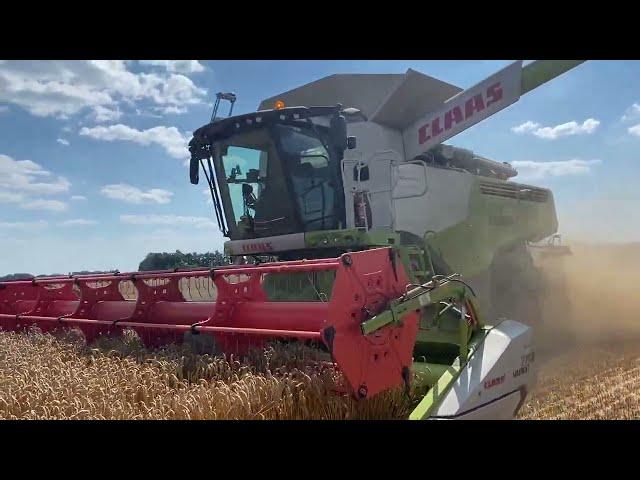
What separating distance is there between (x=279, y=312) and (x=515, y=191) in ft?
13.2

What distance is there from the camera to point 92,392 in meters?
2.70

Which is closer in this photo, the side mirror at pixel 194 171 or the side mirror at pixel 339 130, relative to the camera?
the side mirror at pixel 339 130

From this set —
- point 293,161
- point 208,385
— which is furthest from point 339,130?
point 208,385

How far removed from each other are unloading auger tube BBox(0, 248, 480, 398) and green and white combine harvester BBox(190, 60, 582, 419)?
0.58 meters

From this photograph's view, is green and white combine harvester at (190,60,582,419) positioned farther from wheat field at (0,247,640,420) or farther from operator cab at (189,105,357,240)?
wheat field at (0,247,640,420)

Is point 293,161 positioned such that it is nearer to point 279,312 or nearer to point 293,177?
point 293,177

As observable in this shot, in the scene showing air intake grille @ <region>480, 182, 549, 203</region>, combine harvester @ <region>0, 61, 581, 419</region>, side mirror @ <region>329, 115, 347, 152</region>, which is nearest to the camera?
combine harvester @ <region>0, 61, 581, 419</region>

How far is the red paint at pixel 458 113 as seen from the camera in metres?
4.68

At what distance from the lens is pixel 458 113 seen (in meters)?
4.82

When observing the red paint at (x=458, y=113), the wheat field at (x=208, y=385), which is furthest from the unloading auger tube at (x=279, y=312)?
the red paint at (x=458, y=113)

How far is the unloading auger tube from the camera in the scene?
2490mm

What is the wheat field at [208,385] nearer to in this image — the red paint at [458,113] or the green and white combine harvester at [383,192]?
the green and white combine harvester at [383,192]

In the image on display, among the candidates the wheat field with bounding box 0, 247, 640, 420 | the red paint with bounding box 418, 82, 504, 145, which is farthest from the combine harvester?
the wheat field with bounding box 0, 247, 640, 420

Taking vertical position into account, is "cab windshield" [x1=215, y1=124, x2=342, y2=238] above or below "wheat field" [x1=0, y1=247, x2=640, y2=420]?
above
